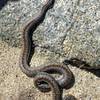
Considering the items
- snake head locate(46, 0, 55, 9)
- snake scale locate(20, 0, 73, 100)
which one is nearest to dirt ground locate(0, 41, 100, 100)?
snake scale locate(20, 0, 73, 100)

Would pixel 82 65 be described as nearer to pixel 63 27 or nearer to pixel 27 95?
pixel 63 27

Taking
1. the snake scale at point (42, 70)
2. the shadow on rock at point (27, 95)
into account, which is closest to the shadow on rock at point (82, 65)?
the snake scale at point (42, 70)

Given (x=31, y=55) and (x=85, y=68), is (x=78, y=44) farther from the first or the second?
(x=31, y=55)

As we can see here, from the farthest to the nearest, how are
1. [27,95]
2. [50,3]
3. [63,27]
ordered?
[50,3] → [63,27] → [27,95]

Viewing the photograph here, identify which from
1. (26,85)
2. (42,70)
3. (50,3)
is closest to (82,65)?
(42,70)

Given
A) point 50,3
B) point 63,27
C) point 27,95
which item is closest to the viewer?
point 27,95

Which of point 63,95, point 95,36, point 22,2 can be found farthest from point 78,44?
point 22,2
